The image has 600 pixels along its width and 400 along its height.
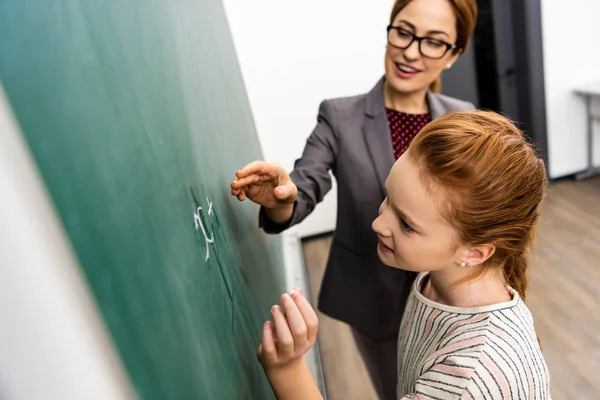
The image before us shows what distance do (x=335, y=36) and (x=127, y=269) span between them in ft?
10.2

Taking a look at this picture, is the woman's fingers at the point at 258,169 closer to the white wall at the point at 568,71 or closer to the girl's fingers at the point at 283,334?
Answer: the girl's fingers at the point at 283,334

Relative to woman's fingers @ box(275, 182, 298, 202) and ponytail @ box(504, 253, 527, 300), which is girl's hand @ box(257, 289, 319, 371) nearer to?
woman's fingers @ box(275, 182, 298, 202)

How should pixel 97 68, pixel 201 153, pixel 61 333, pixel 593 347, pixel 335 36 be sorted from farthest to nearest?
pixel 335 36 → pixel 593 347 → pixel 201 153 → pixel 97 68 → pixel 61 333

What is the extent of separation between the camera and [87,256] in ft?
0.89

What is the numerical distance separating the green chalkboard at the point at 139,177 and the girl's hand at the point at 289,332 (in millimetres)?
47

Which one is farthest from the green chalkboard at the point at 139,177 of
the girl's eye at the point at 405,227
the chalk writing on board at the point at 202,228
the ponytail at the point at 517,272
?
the ponytail at the point at 517,272

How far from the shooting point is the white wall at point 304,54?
10.3 feet

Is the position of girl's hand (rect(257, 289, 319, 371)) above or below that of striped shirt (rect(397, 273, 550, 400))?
above

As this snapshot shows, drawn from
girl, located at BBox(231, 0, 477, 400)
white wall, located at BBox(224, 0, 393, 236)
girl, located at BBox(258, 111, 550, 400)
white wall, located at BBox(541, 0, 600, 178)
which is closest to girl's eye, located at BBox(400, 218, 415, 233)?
girl, located at BBox(258, 111, 550, 400)

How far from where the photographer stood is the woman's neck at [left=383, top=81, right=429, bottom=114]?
50.1 inches

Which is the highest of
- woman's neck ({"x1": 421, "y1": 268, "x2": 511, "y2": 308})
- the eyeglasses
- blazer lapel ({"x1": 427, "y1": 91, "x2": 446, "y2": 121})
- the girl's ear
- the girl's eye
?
the eyeglasses

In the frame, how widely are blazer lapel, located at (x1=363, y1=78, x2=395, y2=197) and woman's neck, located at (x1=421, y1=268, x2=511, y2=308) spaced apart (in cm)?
43

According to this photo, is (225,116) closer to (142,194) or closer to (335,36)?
(142,194)

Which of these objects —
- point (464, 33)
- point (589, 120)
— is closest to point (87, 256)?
point (464, 33)
